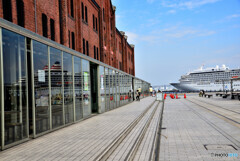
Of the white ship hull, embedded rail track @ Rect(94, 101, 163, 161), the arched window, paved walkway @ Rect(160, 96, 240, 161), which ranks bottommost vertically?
paved walkway @ Rect(160, 96, 240, 161)

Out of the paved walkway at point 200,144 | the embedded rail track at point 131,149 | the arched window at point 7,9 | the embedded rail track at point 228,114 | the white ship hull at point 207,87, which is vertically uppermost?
the arched window at point 7,9

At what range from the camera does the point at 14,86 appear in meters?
7.11

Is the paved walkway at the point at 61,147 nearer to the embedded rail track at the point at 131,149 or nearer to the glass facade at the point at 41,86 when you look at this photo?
the embedded rail track at the point at 131,149

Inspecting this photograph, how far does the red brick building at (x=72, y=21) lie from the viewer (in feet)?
40.5

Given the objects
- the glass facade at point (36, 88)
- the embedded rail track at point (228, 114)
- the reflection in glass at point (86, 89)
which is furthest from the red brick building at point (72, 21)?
the embedded rail track at point (228, 114)

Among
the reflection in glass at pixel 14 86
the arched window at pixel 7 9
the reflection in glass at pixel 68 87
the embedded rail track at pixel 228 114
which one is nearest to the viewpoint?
the reflection in glass at pixel 14 86

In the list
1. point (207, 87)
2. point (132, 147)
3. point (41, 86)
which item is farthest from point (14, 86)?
point (207, 87)

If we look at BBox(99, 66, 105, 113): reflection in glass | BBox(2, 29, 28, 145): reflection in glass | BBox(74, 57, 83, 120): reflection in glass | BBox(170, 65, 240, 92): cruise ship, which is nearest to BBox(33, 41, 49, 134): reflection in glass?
BBox(2, 29, 28, 145): reflection in glass

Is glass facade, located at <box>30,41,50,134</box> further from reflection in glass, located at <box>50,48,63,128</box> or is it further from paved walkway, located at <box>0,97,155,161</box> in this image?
paved walkway, located at <box>0,97,155,161</box>

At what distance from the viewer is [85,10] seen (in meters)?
24.1

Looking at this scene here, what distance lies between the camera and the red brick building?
40.5 feet

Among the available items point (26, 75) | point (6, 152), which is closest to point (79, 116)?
point (26, 75)

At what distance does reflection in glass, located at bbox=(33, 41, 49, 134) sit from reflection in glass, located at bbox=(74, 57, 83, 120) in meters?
2.91

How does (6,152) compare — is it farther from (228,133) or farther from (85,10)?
(85,10)
